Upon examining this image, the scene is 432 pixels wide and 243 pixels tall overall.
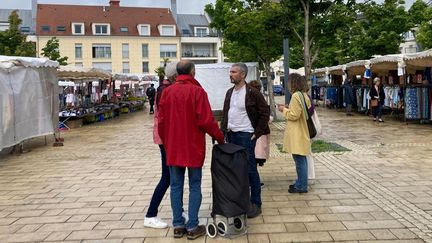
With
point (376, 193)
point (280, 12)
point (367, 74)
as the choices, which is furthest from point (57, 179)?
point (367, 74)

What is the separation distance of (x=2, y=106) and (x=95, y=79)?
13.6m

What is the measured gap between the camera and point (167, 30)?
6388cm

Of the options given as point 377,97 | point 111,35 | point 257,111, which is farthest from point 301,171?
point 111,35

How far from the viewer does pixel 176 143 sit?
4426mm

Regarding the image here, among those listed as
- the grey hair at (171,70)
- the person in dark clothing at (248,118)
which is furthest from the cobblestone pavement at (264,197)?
the grey hair at (171,70)

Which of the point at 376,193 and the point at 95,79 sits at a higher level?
the point at 95,79

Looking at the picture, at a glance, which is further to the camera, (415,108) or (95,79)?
(95,79)

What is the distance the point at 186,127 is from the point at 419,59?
36.5ft

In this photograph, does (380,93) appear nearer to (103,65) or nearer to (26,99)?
(26,99)

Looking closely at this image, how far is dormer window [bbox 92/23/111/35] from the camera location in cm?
6089

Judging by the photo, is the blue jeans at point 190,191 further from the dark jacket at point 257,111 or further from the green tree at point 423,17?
the green tree at point 423,17

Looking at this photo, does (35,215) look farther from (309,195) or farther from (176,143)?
(309,195)

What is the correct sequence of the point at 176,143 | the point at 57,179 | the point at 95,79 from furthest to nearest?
the point at 95,79 < the point at 57,179 < the point at 176,143

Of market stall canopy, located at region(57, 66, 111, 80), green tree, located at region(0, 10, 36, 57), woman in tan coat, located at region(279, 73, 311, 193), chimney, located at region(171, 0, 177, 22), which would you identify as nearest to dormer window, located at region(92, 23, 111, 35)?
chimney, located at region(171, 0, 177, 22)
